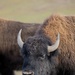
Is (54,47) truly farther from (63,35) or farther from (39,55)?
(63,35)

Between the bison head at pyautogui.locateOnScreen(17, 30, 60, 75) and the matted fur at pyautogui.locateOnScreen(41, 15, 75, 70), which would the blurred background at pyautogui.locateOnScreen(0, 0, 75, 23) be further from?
the bison head at pyautogui.locateOnScreen(17, 30, 60, 75)

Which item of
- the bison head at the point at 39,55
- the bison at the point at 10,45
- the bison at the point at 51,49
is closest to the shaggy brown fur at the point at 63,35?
the bison at the point at 51,49

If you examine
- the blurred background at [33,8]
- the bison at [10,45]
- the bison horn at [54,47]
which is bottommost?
the blurred background at [33,8]

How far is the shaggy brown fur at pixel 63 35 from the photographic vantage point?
13.3m

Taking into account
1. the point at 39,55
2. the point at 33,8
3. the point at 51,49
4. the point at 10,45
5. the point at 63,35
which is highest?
the point at 63,35

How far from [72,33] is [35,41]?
4.93ft

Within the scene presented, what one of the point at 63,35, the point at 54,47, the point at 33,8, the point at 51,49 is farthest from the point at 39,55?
the point at 33,8

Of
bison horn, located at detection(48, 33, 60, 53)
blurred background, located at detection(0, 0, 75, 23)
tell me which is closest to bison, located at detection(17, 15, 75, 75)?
bison horn, located at detection(48, 33, 60, 53)

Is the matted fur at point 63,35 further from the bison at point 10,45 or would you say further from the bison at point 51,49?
the bison at point 10,45

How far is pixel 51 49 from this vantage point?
12.7 m

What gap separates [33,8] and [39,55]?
3577cm

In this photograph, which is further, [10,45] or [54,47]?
[10,45]

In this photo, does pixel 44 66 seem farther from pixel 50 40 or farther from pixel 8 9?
pixel 8 9

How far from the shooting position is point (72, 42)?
44.6ft
